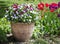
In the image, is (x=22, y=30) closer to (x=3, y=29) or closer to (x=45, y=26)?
(x=3, y=29)

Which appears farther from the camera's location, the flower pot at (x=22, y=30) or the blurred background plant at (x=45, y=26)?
the blurred background plant at (x=45, y=26)

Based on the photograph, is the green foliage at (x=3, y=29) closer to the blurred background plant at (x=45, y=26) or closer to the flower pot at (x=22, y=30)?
the blurred background plant at (x=45, y=26)

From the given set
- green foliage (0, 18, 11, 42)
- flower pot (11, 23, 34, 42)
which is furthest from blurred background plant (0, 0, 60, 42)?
flower pot (11, 23, 34, 42)

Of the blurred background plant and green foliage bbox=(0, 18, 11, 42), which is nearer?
green foliage bbox=(0, 18, 11, 42)

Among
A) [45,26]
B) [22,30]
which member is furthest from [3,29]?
[45,26]

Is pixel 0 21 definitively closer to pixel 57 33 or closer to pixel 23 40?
pixel 23 40

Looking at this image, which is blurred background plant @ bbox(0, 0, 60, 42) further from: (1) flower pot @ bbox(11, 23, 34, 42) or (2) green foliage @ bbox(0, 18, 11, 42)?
(1) flower pot @ bbox(11, 23, 34, 42)

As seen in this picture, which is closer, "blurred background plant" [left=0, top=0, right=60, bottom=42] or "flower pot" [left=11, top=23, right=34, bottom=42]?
"flower pot" [left=11, top=23, right=34, bottom=42]

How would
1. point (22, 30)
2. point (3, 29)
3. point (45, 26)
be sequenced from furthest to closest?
point (45, 26) < point (3, 29) < point (22, 30)

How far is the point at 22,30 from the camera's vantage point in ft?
18.0

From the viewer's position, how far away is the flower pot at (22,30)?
5.46 m

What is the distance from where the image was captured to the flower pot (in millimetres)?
5465

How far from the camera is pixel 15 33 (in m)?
5.58

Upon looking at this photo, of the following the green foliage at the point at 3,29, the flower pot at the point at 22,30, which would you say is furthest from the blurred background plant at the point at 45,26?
the flower pot at the point at 22,30
